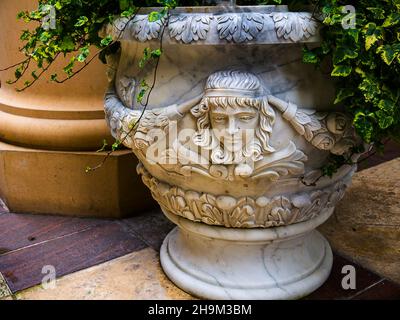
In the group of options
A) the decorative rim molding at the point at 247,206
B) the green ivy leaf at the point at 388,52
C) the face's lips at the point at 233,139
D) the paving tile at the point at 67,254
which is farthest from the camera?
the paving tile at the point at 67,254

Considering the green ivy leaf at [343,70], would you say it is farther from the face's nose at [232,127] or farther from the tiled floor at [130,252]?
the tiled floor at [130,252]

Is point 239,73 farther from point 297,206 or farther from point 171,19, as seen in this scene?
point 297,206

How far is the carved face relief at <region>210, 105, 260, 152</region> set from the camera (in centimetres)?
96

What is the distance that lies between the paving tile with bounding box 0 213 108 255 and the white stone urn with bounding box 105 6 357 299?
604 mm

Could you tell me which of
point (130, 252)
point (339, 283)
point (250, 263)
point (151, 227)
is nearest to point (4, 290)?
point (130, 252)

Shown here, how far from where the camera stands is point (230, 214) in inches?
44.5

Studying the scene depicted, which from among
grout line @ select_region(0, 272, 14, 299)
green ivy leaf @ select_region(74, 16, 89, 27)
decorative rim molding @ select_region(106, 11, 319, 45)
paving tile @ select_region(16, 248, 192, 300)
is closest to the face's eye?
decorative rim molding @ select_region(106, 11, 319, 45)

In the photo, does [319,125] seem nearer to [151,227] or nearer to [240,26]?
[240,26]

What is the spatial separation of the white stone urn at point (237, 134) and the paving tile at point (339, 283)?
0.03 m

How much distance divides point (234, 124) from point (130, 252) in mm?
737

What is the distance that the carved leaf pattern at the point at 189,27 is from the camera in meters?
0.91

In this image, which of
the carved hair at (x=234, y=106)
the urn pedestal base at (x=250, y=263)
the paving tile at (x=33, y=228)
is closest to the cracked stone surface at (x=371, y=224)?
the urn pedestal base at (x=250, y=263)

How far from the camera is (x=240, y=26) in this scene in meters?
0.90
